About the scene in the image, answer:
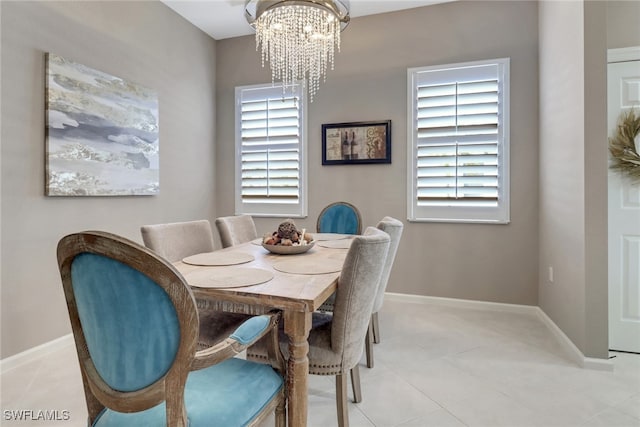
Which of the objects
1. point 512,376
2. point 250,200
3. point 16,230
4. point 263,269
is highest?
point 250,200

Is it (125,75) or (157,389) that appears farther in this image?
(125,75)

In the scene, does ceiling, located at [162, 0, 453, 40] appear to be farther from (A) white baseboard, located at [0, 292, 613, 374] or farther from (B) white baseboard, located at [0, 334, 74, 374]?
(B) white baseboard, located at [0, 334, 74, 374]

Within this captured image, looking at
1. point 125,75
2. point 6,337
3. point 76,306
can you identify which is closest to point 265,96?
point 125,75

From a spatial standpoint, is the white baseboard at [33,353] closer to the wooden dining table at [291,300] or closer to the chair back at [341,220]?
the wooden dining table at [291,300]

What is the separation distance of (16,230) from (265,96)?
8.74ft

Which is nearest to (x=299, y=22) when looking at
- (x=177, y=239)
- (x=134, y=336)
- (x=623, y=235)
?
(x=177, y=239)

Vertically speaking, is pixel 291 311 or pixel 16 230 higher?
pixel 16 230

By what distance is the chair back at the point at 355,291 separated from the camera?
135cm

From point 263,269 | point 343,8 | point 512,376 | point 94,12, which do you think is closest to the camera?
point 263,269

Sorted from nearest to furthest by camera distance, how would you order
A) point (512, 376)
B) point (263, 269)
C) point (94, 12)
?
point (263, 269) < point (512, 376) < point (94, 12)

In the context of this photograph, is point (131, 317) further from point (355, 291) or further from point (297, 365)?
point (355, 291)

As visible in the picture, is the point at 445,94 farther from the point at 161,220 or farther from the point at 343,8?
the point at 161,220

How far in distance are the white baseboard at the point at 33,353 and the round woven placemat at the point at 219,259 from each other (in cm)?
141

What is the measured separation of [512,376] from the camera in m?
2.08
